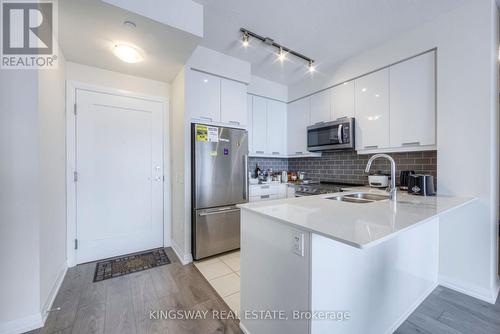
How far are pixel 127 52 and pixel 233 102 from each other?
128 cm

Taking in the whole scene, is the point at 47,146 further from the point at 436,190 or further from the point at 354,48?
the point at 436,190

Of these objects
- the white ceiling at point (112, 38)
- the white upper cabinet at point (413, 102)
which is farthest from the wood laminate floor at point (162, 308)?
the white ceiling at point (112, 38)

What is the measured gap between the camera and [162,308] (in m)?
1.68

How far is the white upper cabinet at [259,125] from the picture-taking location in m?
3.48

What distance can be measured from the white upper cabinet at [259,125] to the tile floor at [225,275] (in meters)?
1.72

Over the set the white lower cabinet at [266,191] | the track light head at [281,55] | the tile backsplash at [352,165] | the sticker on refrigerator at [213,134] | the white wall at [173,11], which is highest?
the track light head at [281,55]

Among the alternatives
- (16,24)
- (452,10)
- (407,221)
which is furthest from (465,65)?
(16,24)

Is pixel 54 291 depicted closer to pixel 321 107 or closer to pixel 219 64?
pixel 219 64

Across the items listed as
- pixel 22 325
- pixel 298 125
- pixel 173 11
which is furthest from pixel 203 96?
pixel 22 325

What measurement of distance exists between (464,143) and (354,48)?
1608 mm

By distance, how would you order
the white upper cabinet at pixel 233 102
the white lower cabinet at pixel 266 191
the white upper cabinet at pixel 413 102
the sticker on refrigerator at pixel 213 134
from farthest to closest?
the white lower cabinet at pixel 266 191 → the white upper cabinet at pixel 233 102 → the sticker on refrigerator at pixel 213 134 → the white upper cabinet at pixel 413 102

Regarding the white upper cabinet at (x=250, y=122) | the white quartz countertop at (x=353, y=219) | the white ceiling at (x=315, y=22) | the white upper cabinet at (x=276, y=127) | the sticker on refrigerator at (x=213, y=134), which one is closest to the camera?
the white quartz countertop at (x=353, y=219)

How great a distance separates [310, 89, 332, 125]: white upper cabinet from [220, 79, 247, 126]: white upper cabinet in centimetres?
121

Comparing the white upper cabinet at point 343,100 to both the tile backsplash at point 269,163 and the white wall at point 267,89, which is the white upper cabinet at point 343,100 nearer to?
the white wall at point 267,89
